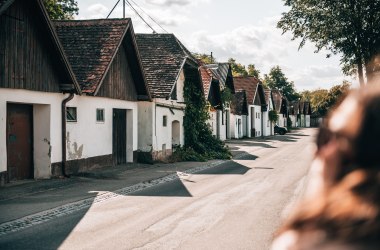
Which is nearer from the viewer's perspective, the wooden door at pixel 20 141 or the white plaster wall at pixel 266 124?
the wooden door at pixel 20 141

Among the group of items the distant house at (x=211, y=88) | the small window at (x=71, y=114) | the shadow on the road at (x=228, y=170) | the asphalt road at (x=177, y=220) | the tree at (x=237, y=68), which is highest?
the tree at (x=237, y=68)

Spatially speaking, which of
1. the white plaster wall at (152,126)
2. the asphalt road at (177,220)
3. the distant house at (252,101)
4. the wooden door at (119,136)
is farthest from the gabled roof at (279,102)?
the asphalt road at (177,220)

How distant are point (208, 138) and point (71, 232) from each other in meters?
20.2

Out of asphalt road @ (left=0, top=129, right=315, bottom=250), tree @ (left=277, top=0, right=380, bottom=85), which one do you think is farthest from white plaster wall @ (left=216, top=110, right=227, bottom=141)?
asphalt road @ (left=0, top=129, right=315, bottom=250)

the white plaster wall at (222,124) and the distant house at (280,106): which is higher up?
the distant house at (280,106)

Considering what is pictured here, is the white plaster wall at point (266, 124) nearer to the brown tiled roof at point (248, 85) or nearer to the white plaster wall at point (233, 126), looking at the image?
the brown tiled roof at point (248, 85)

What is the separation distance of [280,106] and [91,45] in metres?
67.0

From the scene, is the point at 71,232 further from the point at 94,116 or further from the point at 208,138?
the point at 208,138

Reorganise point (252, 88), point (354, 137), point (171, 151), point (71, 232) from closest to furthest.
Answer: point (354, 137) → point (71, 232) → point (171, 151) → point (252, 88)

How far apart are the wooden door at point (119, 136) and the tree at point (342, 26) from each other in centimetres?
1366

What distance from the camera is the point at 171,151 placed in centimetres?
2606

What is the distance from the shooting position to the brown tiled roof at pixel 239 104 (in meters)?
51.7

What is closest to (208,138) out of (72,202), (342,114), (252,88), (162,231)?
(72,202)

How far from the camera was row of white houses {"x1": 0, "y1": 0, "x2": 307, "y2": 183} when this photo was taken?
14.2 metres
